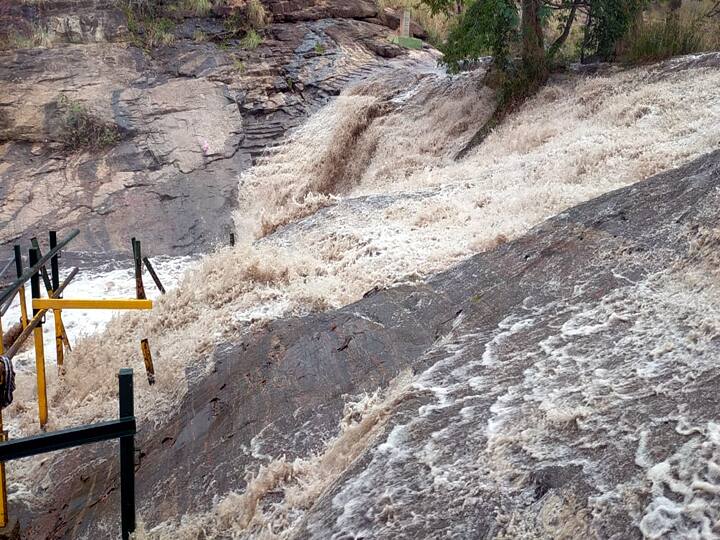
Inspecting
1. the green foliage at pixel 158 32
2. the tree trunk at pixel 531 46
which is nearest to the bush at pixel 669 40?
the tree trunk at pixel 531 46

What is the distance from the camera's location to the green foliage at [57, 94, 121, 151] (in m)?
10.8

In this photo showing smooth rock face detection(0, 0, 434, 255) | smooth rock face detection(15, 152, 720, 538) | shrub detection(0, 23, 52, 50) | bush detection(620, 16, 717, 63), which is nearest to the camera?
smooth rock face detection(15, 152, 720, 538)

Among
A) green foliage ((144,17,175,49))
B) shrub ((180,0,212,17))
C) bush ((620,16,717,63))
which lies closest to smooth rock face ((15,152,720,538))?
bush ((620,16,717,63))

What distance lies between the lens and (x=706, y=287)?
308 centimetres

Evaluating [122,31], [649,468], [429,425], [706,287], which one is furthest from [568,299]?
[122,31]

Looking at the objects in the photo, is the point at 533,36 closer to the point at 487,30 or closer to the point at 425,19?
the point at 487,30

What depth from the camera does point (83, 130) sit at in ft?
35.4

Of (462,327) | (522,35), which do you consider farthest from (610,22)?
(462,327)

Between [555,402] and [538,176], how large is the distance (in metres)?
3.59

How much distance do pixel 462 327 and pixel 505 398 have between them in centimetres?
90

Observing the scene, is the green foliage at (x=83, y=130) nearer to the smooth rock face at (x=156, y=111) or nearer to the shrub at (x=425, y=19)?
the smooth rock face at (x=156, y=111)

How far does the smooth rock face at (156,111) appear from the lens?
971 cm

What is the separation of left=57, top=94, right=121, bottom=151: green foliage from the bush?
8.04 m

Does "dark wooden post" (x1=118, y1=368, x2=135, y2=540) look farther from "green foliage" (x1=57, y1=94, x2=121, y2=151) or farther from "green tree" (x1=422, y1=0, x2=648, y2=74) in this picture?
"green foliage" (x1=57, y1=94, x2=121, y2=151)
